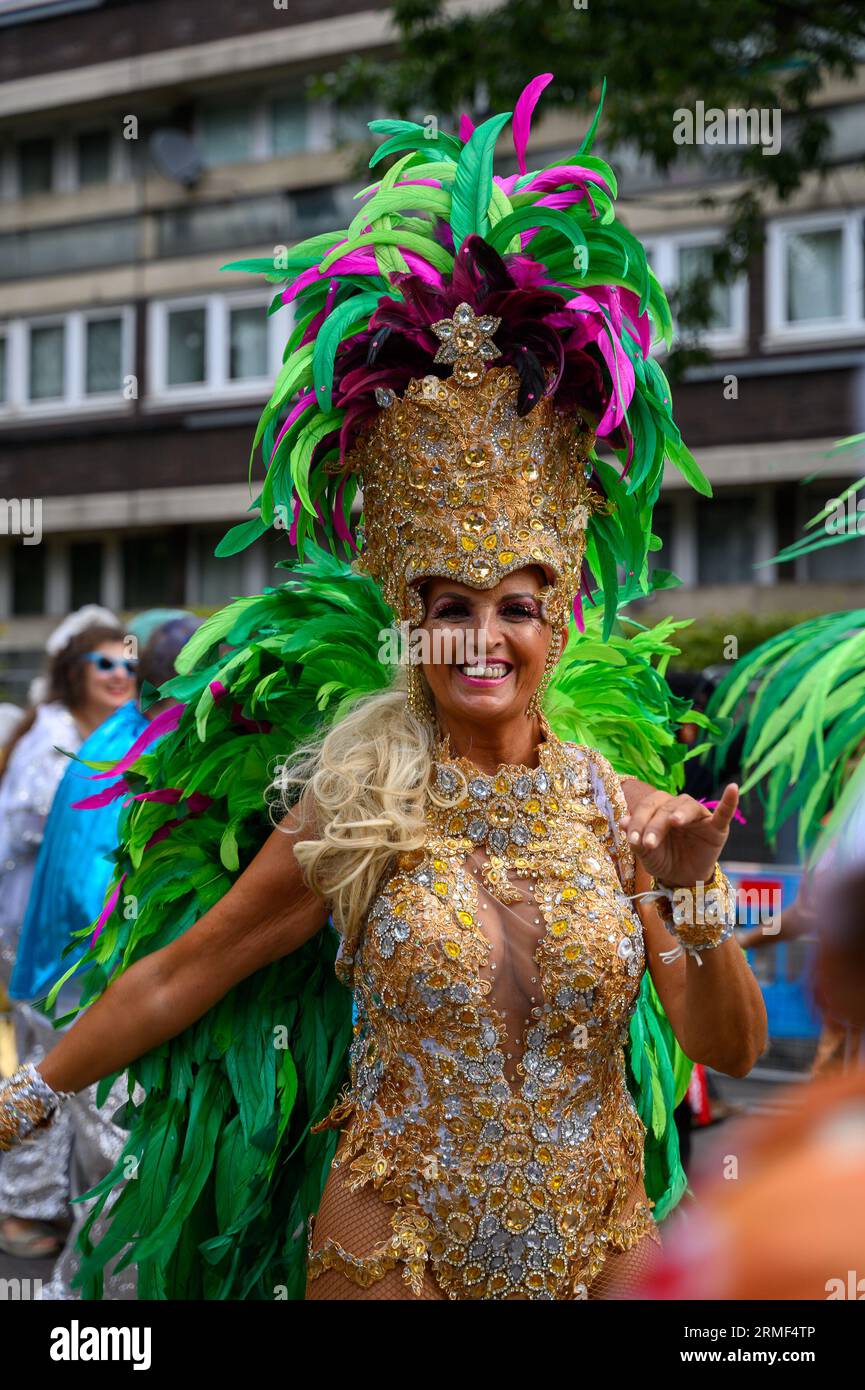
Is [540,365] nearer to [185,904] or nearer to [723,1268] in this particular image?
[185,904]

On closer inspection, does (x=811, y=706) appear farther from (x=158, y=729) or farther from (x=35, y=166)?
(x=35, y=166)

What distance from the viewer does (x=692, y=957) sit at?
87.1 inches

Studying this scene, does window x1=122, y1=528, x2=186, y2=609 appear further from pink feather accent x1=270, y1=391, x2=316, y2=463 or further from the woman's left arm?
the woman's left arm

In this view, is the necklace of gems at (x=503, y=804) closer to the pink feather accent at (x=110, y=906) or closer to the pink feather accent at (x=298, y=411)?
the pink feather accent at (x=298, y=411)

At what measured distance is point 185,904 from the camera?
9.05ft

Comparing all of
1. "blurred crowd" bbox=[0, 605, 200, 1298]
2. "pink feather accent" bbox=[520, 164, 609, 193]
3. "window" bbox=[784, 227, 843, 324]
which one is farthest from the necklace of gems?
"window" bbox=[784, 227, 843, 324]

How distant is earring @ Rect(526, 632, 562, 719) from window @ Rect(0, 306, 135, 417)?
51.7ft

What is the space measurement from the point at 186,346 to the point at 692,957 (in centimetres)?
1612

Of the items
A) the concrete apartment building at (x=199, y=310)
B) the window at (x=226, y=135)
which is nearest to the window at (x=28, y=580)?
the concrete apartment building at (x=199, y=310)

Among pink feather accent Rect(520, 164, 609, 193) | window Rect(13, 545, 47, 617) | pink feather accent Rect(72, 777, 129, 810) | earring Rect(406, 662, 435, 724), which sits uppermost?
window Rect(13, 545, 47, 617)

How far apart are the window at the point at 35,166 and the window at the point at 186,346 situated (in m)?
2.29

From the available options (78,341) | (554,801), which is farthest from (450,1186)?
(78,341)

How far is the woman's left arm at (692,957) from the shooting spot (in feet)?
6.93

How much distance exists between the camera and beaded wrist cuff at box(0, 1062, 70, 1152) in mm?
2432
